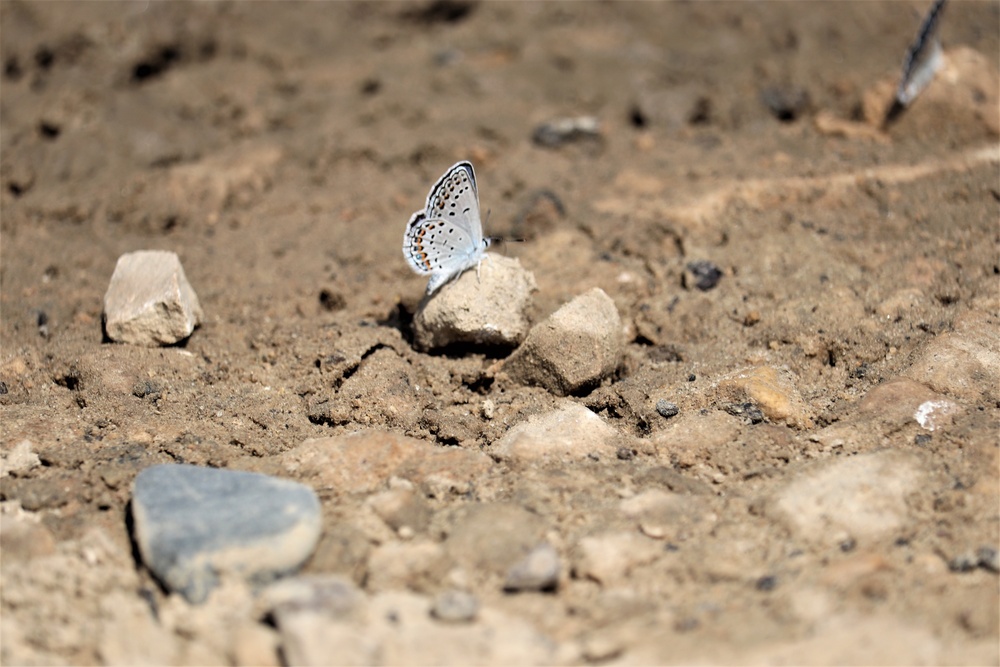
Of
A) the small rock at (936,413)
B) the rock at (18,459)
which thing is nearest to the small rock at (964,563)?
the small rock at (936,413)

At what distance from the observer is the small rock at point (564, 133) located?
5523mm

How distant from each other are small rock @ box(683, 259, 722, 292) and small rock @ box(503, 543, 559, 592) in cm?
195

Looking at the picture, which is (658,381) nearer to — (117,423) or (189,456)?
(189,456)

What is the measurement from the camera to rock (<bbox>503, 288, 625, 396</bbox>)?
366 centimetres

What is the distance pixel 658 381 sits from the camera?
3748 mm

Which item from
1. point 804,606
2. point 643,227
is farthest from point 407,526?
point 643,227

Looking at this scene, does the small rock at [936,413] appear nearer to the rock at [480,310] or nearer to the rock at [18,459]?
the rock at [480,310]

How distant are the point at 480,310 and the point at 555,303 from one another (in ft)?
1.78

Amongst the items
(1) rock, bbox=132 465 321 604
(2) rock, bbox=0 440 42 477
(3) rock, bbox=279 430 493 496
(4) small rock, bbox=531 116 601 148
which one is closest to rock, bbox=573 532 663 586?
(3) rock, bbox=279 430 493 496

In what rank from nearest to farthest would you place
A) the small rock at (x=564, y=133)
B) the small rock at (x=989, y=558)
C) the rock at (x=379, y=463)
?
1. the small rock at (x=989, y=558)
2. the rock at (x=379, y=463)
3. the small rock at (x=564, y=133)

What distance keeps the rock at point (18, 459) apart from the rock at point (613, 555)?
1.95 m

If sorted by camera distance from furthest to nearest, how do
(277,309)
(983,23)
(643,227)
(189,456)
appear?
(983,23)
(643,227)
(277,309)
(189,456)

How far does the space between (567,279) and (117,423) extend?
2073mm

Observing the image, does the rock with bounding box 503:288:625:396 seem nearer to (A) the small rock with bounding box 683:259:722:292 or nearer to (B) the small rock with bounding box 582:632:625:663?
(A) the small rock with bounding box 683:259:722:292
